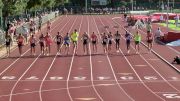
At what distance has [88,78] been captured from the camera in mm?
27781

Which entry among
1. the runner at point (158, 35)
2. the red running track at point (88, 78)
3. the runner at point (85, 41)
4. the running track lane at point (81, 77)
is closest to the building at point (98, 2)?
the runner at point (158, 35)

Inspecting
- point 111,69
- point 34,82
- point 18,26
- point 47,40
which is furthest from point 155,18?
point 34,82

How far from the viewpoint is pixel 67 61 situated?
34.4 m

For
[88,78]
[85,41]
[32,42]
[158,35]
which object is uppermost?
[32,42]

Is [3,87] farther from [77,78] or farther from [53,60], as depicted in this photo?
[53,60]

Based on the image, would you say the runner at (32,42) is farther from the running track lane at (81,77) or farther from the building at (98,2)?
the building at (98,2)

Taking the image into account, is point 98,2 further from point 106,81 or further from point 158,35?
point 106,81

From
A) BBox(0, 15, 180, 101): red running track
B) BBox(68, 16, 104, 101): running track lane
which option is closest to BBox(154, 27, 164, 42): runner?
BBox(0, 15, 180, 101): red running track

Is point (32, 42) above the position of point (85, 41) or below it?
above

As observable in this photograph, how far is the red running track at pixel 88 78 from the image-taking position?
22.9 metres

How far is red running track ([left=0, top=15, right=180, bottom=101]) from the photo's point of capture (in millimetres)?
22875

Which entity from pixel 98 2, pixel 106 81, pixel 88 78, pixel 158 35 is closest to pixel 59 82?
pixel 88 78

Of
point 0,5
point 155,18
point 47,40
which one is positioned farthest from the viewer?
point 155,18

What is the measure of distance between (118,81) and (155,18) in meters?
58.9
